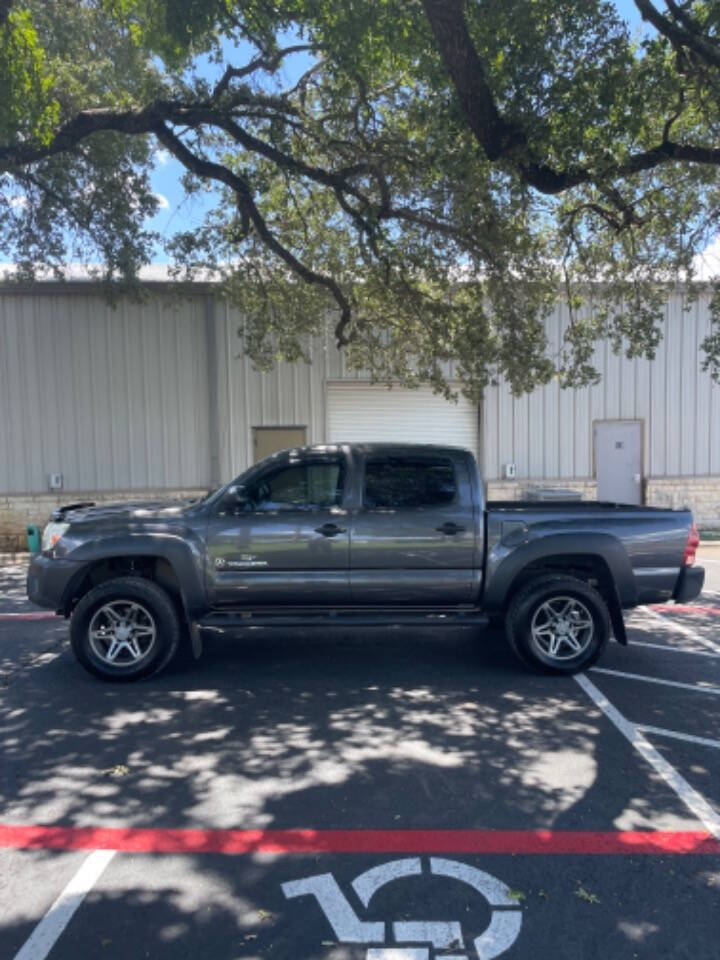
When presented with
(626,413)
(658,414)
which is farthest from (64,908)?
(658,414)

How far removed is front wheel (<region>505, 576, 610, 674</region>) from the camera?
568 centimetres

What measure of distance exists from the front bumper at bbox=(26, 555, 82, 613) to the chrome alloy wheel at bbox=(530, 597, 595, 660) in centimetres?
379

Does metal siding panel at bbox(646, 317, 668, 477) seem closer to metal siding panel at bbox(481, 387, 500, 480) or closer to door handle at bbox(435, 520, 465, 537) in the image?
metal siding panel at bbox(481, 387, 500, 480)

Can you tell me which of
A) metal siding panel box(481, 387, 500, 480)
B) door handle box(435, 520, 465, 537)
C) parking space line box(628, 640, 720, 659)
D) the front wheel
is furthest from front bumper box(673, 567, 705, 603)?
metal siding panel box(481, 387, 500, 480)

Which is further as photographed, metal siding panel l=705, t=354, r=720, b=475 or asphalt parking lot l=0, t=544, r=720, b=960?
metal siding panel l=705, t=354, r=720, b=475

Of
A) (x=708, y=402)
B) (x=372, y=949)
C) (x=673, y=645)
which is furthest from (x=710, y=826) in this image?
(x=708, y=402)

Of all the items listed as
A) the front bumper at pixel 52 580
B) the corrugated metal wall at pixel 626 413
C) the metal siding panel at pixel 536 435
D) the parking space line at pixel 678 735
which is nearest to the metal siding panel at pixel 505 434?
the corrugated metal wall at pixel 626 413

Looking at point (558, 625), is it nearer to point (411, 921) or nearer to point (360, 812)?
point (360, 812)

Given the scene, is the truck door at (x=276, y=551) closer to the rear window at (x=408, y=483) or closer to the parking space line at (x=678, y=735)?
the rear window at (x=408, y=483)

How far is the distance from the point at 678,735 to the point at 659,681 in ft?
3.77

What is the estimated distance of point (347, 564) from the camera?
571 centimetres

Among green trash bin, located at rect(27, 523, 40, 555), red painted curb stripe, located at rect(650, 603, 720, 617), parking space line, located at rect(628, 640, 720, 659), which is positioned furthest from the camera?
green trash bin, located at rect(27, 523, 40, 555)

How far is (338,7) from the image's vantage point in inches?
248

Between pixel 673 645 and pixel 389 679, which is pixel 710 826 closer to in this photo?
pixel 389 679
